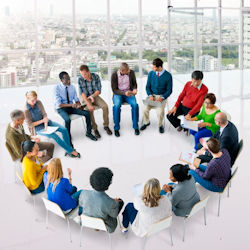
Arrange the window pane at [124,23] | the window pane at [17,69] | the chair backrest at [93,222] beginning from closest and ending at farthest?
1. the chair backrest at [93,222]
2. the window pane at [17,69]
3. the window pane at [124,23]

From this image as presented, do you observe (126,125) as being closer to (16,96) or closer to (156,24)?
(16,96)

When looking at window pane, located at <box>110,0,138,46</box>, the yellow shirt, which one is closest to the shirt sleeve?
the yellow shirt

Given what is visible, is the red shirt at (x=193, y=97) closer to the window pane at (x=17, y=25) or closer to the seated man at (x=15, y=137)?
the seated man at (x=15, y=137)

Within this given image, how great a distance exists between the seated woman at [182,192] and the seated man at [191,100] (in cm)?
229

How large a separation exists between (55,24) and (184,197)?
7.36 m

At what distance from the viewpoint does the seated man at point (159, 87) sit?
693 centimetres

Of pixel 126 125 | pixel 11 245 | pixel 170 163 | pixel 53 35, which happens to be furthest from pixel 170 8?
pixel 11 245

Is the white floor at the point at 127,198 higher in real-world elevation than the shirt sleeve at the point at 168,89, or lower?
lower

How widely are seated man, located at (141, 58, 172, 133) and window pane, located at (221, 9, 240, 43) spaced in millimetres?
3690

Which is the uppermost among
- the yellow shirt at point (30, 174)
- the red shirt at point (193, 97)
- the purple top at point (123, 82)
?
the purple top at point (123, 82)

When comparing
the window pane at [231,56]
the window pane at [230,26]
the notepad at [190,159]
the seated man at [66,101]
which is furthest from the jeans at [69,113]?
the window pane at [231,56]

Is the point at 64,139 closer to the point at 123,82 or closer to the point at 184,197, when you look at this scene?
the point at 123,82

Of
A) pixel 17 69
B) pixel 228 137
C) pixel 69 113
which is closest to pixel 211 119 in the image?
pixel 228 137

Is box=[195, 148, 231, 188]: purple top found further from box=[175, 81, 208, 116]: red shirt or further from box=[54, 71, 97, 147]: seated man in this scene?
box=[54, 71, 97, 147]: seated man
